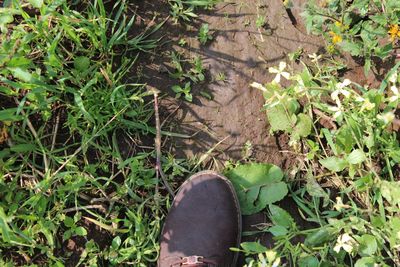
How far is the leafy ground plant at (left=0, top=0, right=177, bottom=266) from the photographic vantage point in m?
1.99

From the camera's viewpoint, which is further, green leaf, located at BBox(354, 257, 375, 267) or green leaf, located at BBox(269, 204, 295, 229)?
green leaf, located at BBox(269, 204, 295, 229)

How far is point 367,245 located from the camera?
5.86 ft

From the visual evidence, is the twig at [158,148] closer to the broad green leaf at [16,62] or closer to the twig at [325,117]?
the broad green leaf at [16,62]

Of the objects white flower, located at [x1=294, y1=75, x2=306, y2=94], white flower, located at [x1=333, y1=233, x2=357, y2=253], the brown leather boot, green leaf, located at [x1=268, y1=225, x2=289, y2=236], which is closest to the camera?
white flower, located at [x1=333, y1=233, x2=357, y2=253]

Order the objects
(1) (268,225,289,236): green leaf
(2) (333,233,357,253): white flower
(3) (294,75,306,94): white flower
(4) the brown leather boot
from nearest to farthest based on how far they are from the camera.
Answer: (2) (333,233,357,253): white flower → (3) (294,75,306,94): white flower → (1) (268,225,289,236): green leaf → (4) the brown leather boot

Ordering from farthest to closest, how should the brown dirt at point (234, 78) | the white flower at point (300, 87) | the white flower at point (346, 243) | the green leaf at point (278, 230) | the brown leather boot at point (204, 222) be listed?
the brown dirt at point (234, 78)
the brown leather boot at point (204, 222)
the green leaf at point (278, 230)
the white flower at point (300, 87)
the white flower at point (346, 243)

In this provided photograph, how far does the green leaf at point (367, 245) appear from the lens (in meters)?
1.77

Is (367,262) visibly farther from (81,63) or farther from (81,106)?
(81,63)

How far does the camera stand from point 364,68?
221 cm

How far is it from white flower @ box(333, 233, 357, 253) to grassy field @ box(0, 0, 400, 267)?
0.12 metres

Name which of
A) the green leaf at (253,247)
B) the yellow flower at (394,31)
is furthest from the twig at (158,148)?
the yellow flower at (394,31)

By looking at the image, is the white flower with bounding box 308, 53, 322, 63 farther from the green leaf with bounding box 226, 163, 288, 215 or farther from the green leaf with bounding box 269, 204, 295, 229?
the green leaf with bounding box 269, 204, 295, 229

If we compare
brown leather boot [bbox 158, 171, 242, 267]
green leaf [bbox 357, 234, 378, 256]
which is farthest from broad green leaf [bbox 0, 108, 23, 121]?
green leaf [bbox 357, 234, 378, 256]

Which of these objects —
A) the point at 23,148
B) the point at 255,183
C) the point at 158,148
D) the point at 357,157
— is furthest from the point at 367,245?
the point at 23,148
